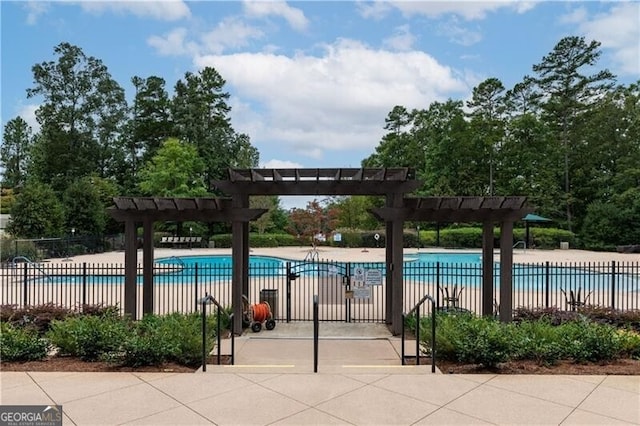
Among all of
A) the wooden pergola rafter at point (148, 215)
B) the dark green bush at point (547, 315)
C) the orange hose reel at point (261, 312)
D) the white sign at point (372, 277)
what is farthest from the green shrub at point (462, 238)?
the wooden pergola rafter at point (148, 215)

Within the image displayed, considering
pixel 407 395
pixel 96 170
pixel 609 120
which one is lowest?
pixel 407 395

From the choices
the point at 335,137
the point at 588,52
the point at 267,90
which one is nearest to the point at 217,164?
the point at 335,137

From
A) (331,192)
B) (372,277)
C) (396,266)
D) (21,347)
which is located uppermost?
(331,192)

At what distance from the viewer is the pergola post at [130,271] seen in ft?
29.3

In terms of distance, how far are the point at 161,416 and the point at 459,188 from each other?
41483 millimetres

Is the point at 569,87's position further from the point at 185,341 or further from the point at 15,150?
the point at 15,150

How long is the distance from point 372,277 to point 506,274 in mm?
2771

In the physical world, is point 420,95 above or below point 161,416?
above

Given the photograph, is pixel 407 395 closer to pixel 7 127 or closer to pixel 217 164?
pixel 217 164

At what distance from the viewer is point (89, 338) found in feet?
19.9

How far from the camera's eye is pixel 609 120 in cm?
3731

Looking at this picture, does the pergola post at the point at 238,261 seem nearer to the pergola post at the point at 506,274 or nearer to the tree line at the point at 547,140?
the pergola post at the point at 506,274

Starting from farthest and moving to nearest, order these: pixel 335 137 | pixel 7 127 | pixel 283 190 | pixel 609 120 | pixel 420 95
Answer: pixel 7 127 → pixel 420 95 → pixel 335 137 → pixel 609 120 → pixel 283 190

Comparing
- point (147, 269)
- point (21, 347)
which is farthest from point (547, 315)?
point (21, 347)
